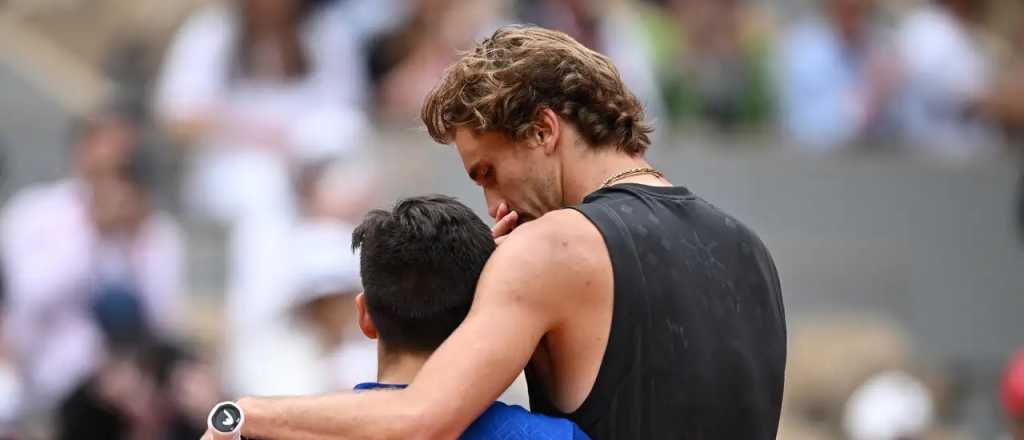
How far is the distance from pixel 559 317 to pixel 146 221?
193 inches

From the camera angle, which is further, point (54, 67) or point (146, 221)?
point (54, 67)

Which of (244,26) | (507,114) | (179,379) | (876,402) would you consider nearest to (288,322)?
(179,379)

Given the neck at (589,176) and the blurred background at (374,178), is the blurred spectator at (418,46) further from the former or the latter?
the neck at (589,176)

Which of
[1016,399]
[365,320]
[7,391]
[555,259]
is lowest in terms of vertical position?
[7,391]

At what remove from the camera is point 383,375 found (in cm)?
258

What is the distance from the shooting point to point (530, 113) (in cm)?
271

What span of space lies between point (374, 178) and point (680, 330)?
480 cm

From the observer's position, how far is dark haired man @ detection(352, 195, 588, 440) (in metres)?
2.56

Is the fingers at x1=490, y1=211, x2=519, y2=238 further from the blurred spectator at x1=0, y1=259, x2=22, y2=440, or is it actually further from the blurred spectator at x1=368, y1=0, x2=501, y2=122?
the blurred spectator at x1=368, y1=0, x2=501, y2=122

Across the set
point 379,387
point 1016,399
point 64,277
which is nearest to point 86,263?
point 64,277

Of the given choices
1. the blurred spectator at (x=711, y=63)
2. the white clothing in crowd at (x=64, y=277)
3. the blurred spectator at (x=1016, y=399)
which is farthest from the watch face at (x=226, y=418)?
the blurred spectator at (x=711, y=63)

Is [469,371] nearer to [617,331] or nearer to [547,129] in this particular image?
[617,331]

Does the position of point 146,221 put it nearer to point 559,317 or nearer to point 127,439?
point 127,439

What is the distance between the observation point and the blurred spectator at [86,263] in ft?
22.2
